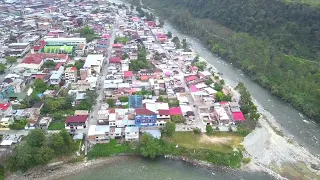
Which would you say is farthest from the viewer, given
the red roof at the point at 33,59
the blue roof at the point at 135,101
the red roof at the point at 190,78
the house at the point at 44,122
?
the red roof at the point at 33,59

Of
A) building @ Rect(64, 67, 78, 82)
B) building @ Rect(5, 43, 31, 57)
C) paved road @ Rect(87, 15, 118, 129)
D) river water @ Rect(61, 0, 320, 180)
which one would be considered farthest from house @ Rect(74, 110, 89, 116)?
building @ Rect(5, 43, 31, 57)

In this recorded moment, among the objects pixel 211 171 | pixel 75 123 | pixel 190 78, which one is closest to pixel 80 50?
pixel 190 78

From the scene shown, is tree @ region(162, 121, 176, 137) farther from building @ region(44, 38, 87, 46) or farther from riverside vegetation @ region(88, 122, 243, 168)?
building @ region(44, 38, 87, 46)

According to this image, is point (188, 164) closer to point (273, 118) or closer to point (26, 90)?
point (273, 118)

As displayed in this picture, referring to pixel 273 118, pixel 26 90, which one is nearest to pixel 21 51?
pixel 26 90

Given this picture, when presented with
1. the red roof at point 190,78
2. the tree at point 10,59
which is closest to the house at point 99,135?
the red roof at point 190,78

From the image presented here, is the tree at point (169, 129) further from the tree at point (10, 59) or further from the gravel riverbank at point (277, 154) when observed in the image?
the tree at point (10, 59)

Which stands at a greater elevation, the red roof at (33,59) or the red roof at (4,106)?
the red roof at (33,59)
